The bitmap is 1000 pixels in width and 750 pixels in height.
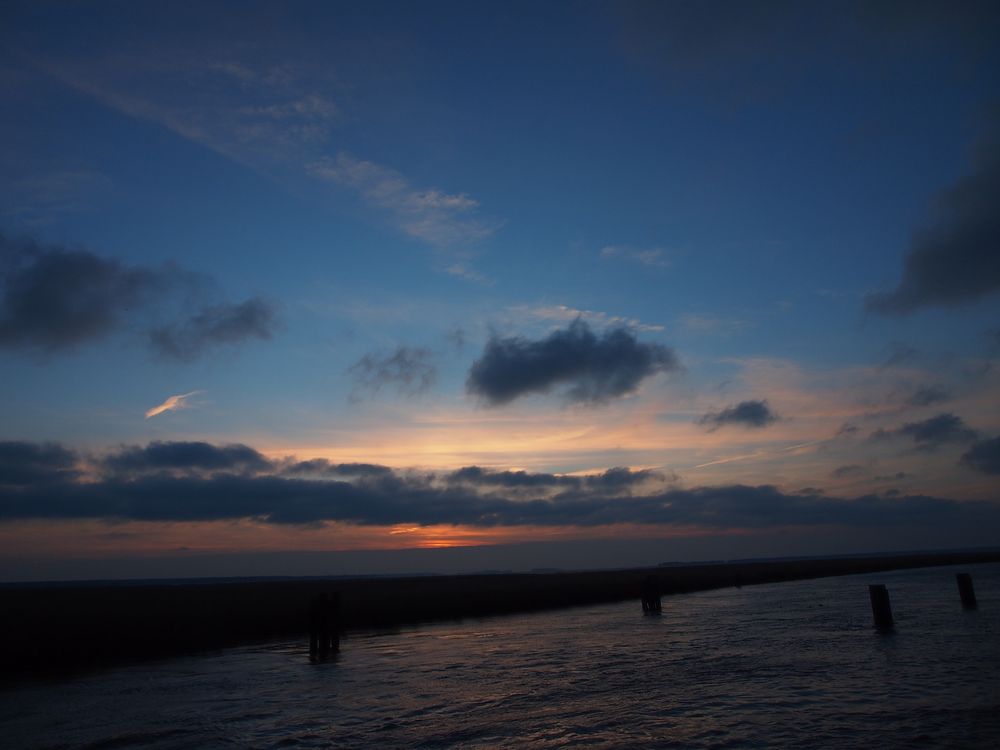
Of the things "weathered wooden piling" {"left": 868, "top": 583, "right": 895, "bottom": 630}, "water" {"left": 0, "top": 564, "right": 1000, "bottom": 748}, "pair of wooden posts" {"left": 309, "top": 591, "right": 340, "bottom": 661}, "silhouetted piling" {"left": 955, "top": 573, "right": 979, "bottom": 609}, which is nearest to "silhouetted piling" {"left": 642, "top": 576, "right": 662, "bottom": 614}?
"water" {"left": 0, "top": 564, "right": 1000, "bottom": 748}

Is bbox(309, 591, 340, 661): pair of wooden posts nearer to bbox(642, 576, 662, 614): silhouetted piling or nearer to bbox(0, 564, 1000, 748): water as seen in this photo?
bbox(0, 564, 1000, 748): water

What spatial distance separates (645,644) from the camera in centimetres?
3070

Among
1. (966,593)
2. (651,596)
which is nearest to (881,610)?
(966,593)

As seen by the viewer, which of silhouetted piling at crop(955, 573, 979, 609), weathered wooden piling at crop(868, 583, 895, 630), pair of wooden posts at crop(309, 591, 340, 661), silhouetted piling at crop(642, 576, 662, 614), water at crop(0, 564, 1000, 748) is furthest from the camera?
silhouetted piling at crop(642, 576, 662, 614)

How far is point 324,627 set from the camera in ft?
103

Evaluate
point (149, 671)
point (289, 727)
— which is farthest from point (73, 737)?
point (149, 671)

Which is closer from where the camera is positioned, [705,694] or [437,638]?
[705,694]

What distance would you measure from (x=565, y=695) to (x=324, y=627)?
16340 millimetres

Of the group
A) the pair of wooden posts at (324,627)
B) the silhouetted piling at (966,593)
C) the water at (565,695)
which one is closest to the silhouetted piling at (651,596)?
the water at (565,695)

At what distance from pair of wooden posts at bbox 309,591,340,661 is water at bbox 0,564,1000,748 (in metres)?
1.27

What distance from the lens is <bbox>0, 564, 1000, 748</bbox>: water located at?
14594 mm

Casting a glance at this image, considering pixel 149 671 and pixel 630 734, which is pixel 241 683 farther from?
pixel 630 734

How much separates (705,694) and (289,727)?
11.4 meters

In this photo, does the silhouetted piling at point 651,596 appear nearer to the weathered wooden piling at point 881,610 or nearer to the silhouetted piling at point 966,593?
the weathered wooden piling at point 881,610
